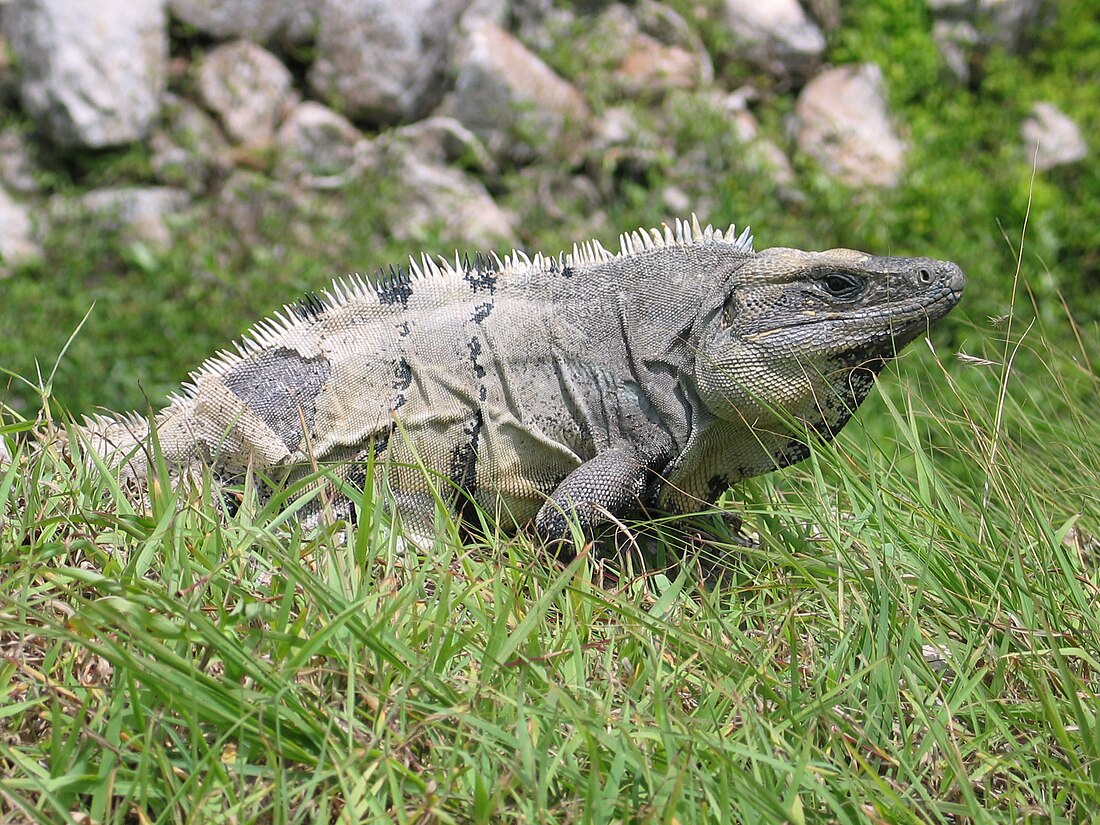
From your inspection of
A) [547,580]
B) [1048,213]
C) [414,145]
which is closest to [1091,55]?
[1048,213]

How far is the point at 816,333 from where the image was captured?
3365 millimetres

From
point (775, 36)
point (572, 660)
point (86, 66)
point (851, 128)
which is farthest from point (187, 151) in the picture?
point (572, 660)

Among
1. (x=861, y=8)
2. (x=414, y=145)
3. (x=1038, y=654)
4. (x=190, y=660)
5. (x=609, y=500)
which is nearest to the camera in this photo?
(x=190, y=660)

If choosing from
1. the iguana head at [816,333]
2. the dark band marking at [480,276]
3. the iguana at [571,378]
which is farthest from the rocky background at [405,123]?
the iguana head at [816,333]

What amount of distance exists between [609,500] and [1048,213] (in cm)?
673

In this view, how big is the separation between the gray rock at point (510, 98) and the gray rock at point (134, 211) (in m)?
2.24

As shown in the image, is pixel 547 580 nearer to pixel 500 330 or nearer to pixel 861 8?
pixel 500 330

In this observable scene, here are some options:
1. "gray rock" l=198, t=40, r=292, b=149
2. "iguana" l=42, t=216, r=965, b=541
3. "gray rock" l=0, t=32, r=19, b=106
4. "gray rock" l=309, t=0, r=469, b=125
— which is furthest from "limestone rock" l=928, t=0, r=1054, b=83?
"gray rock" l=0, t=32, r=19, b=106

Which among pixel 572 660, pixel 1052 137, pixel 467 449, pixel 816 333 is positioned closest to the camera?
pixel 572 660

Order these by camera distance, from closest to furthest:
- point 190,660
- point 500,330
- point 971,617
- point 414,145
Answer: point 190,660 < point 971,617 < point 500,330 < point 414,145

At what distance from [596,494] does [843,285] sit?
963 mm

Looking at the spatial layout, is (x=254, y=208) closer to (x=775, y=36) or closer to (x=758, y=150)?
(x=758, y=150)

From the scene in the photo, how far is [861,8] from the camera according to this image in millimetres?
9227

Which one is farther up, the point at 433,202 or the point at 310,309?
the point at 310,309
